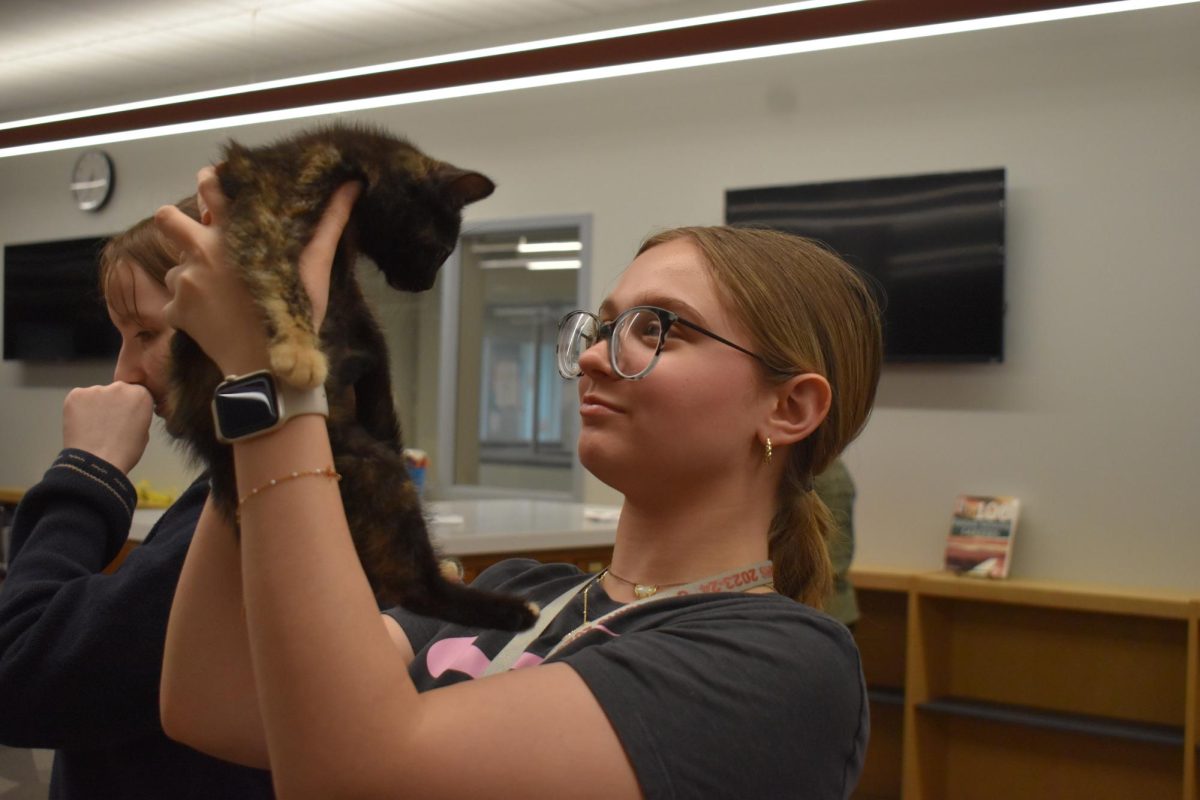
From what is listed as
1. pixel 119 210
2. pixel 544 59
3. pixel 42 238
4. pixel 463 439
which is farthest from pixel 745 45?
pixel 42 238

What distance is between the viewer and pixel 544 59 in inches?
174

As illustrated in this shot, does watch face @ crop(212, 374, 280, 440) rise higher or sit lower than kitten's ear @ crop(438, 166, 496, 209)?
lower

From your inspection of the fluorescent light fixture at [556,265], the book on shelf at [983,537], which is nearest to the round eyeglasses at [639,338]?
the book on shelf at [983,537]

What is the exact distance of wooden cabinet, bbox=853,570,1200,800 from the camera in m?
4.14

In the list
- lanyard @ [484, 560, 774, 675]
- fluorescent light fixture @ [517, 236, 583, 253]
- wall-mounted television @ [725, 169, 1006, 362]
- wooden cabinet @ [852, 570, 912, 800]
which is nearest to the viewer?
lanyard @ [484, 560, 774, 675]

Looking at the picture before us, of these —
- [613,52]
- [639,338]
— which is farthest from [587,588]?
[613,52]

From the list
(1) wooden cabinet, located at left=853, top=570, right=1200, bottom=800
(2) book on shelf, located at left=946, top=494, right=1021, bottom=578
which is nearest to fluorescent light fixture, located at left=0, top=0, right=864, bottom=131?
(2) book on shelf, located at left=946, top=494, right=1021, bottom=578

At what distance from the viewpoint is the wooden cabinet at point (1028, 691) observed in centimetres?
414

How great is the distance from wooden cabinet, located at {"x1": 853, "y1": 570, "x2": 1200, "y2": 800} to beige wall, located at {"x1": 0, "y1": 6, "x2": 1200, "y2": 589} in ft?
0.83

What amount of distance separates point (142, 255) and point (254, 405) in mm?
635

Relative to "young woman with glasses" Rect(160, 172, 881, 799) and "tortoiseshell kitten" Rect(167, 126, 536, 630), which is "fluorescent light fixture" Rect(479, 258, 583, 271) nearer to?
"young woman with glasses" Rect(160, 172, 881, 799)

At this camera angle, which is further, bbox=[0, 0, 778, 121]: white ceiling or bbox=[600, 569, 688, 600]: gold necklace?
bbox=[0, 0, 778, 121]: white ceiling

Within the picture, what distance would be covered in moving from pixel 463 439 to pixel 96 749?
5.13 metres

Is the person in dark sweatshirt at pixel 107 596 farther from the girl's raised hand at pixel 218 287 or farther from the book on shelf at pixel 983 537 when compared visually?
the book on shelf at pixel 983 537
